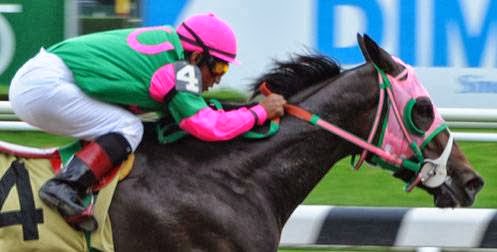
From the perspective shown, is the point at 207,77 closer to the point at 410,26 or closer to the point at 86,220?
the point at 86,220

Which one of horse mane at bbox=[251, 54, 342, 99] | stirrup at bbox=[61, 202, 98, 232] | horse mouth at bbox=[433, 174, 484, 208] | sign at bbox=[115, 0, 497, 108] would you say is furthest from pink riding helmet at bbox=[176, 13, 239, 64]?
sign at bbox=[115, 0, 497, 108]

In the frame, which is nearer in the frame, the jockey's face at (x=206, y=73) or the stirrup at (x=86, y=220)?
the stirrup at (x=86, y=220)

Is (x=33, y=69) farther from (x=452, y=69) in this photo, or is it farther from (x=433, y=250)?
(x=452, y=69)

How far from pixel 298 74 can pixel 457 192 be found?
2.67 ft

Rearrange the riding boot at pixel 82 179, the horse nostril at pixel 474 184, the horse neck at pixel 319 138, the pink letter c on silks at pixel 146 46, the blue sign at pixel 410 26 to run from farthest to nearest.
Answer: the blue sign at pixel 410 26 < the horse nostril at pixel 474 184 < the horse neck at pixel 319 138 < the pink letter c on silks at pixel 146 46 < the riding boot at pixel 82 179

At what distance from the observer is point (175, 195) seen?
207 inches

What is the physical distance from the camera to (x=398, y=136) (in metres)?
5.54

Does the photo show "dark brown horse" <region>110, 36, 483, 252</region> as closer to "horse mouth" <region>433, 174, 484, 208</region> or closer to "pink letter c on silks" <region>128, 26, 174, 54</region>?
"horse mouth" <region>433, 174, 484, 208</region>

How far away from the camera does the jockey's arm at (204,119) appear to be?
17.0 feet

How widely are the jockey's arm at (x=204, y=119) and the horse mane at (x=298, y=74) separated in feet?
1.09

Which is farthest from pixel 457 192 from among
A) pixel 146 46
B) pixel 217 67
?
pixel 146 46

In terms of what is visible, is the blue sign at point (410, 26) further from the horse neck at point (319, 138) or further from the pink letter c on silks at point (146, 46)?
the pink letter c on silks at point (146, 46)

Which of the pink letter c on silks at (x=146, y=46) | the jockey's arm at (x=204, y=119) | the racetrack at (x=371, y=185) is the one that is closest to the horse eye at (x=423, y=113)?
the jockey's arm at (x=204, y=119)

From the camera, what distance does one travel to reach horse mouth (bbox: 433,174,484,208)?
561cm
